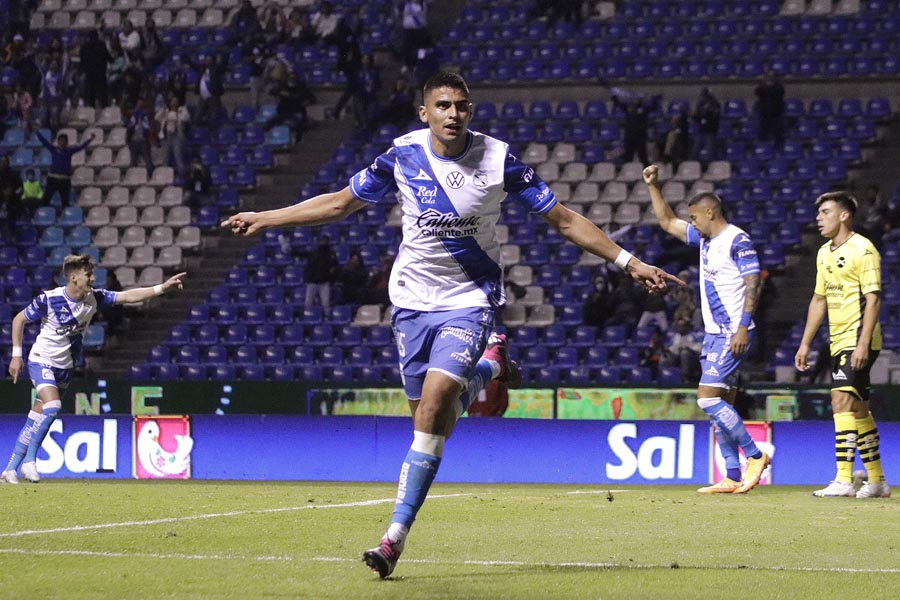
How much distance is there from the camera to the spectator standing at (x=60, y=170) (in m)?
29.4

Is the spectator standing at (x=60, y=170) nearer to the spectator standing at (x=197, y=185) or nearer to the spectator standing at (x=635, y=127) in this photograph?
the spectator standing at (x=197, y=185)

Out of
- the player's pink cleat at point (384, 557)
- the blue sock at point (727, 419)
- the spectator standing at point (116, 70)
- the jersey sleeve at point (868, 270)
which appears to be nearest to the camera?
the player's pink cleat at point (384, 557)

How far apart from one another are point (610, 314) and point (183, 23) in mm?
14593

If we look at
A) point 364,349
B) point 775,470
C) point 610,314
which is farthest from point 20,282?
point 775,470

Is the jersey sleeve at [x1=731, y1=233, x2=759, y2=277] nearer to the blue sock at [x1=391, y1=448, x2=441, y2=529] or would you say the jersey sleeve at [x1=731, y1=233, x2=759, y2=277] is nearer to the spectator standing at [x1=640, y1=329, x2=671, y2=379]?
the blue sock at [x1=391, y1=448, x2=441, y2=529]

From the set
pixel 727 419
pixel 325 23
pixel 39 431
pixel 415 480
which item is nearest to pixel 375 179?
pixel 415 480

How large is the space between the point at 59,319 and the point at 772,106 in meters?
16.1

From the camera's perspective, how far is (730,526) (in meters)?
9.59

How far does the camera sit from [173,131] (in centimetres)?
3028

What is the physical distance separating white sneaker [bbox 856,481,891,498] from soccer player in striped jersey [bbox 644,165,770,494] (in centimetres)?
89

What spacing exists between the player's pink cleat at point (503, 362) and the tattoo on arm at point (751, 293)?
3410 millimetres

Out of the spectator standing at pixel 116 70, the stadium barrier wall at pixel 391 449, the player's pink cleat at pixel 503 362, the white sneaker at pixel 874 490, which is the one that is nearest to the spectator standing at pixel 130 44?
the spectator standing at pixel 116 70

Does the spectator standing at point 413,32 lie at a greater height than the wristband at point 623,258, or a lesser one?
greater

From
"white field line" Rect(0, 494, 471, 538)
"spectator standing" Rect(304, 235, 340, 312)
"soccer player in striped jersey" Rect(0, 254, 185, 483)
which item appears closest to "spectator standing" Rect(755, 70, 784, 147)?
"spectator standing" Rect(304, 235, 340, 312)
